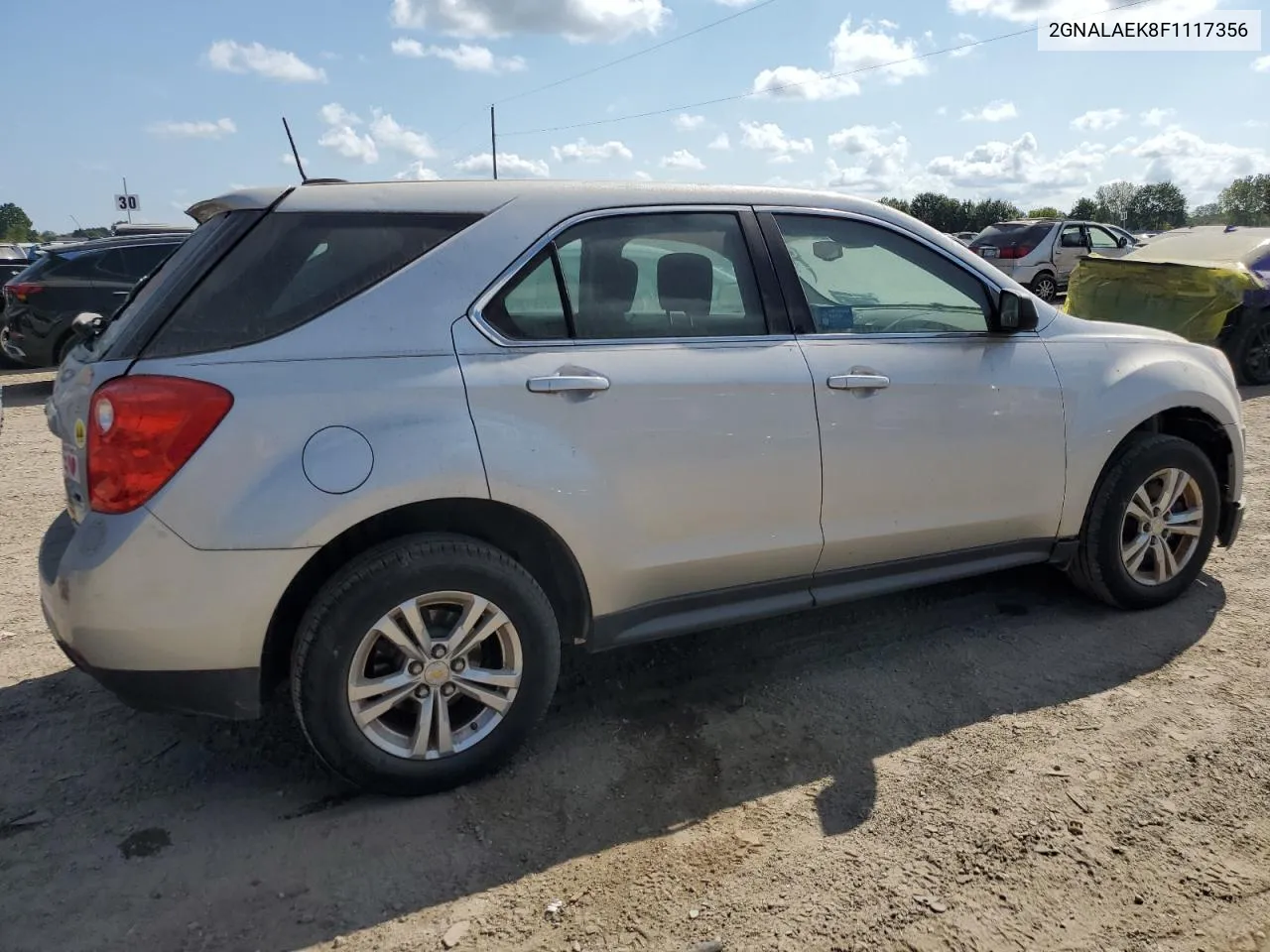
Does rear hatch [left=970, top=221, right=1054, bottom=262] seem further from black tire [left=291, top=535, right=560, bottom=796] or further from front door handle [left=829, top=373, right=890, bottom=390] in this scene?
black tire [left=291, top=535, right=560, bottom=796]

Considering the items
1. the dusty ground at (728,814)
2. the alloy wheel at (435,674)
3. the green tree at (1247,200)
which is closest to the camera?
the dusty ground at (728,814)

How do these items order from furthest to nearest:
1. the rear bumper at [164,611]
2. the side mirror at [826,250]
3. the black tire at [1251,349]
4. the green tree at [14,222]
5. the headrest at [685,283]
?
the green tree at [14,222] < the black tire at [1251,349] < the side mirror at [826,250] < the headrest at [685,283] < the rear bumper at [164,611]

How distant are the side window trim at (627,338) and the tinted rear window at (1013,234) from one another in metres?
16.0

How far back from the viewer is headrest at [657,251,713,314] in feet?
10.5

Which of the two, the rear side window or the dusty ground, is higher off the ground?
the rear side window

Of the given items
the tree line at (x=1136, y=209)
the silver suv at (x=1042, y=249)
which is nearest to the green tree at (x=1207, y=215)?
the tree line at (x=1136, y=209)

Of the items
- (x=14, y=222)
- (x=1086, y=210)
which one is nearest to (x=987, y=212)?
(x=1086, y=210)

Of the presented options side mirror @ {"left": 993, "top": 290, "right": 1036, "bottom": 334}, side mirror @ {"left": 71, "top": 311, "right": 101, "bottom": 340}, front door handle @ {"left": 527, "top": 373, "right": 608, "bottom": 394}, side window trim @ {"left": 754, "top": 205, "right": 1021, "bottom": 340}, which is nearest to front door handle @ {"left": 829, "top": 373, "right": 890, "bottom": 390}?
side window trim @ {"left": 754, "top": 205, "right": 1021, "bottom": 340}

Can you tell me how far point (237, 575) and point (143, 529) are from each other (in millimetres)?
256

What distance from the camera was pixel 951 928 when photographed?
2379 mm

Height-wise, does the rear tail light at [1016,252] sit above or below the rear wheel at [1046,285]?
above

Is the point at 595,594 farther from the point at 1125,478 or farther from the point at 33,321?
the point at 33,321

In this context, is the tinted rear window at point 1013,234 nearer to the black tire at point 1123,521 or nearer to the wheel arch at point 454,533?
the black tire at point 1123,521

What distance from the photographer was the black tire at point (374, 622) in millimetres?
2662
